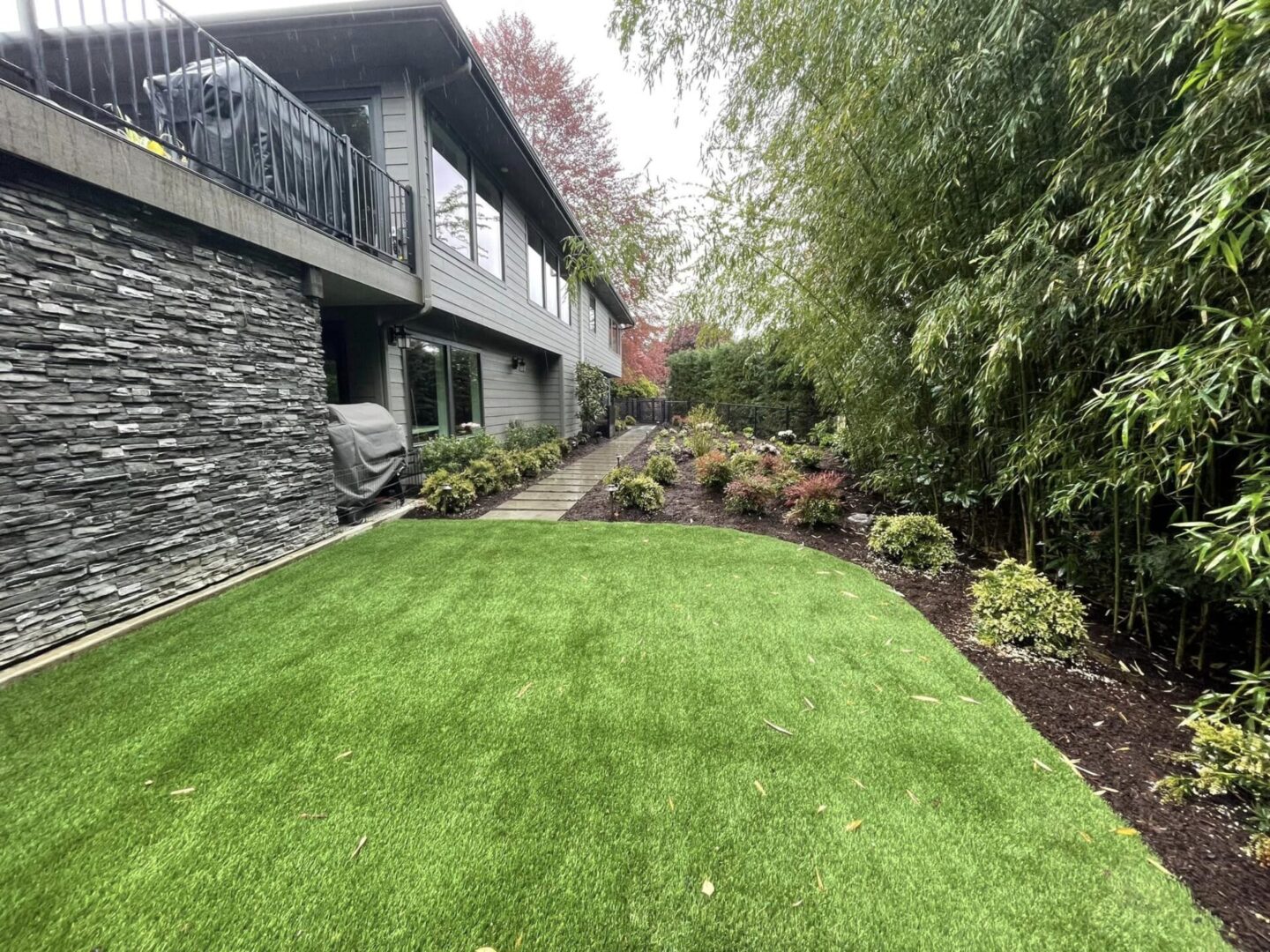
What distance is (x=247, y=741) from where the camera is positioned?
1.72 m

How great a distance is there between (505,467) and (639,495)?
81.2 inches

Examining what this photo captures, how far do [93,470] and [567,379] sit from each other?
29.9ft

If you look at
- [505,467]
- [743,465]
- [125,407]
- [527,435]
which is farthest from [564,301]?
[125,407]

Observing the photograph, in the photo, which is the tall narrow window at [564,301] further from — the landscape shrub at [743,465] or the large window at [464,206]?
the landscape shrub at [743,465]

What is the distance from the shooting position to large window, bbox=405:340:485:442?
573 centimetres

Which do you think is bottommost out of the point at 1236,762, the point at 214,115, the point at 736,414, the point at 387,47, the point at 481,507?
the point at 1236,762

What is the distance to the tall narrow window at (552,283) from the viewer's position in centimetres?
950

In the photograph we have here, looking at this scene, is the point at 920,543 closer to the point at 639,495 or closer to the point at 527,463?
the point at 639,495

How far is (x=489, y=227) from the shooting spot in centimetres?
674

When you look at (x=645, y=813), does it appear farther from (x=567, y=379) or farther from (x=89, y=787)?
(x=567, y=379)

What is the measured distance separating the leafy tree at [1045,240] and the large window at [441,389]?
394 centimetres

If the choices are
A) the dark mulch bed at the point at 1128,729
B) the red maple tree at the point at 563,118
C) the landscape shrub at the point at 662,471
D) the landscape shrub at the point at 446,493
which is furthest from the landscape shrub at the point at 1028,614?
the red maple tree at the point at 563,118

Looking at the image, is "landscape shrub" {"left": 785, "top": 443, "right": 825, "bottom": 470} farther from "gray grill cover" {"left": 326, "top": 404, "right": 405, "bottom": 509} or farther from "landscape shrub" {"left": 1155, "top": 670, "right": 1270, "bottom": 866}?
"landscape shrub" {"left": 1155, "top": 670, "right": 1270, "bottom": 866}

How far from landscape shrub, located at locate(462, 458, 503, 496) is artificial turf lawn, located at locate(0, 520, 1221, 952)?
3064 mm
